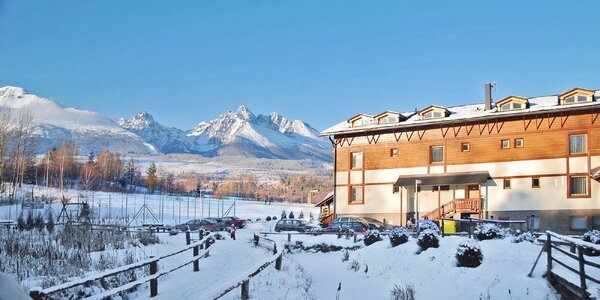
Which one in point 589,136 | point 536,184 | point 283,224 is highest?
point 589,136

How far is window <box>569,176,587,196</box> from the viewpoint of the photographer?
35.9m

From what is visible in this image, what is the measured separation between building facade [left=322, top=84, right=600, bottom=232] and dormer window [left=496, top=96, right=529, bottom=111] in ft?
0.25

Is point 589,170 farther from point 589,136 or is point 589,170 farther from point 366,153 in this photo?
point 366,153

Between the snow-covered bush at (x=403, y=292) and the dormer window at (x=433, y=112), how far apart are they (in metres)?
26.3

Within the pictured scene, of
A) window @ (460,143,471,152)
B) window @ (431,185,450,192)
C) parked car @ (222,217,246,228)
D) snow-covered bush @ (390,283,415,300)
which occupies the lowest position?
parked car @ (222,217,246,228)

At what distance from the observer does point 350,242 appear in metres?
29.3

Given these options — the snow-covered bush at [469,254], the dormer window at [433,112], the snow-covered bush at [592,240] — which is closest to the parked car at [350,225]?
the dormer window at [433,112]

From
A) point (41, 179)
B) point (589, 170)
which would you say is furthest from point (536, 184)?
point (41, 179)

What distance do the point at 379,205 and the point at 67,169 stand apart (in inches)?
4510

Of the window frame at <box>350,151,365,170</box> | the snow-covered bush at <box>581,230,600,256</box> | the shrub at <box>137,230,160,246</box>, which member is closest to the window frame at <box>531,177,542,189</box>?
the window frame at <box>350,151,365,170</box>

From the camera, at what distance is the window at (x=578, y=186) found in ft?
118

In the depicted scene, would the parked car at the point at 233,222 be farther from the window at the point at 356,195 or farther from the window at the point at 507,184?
the window at the point at 507,184

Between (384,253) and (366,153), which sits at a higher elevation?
(366,153)

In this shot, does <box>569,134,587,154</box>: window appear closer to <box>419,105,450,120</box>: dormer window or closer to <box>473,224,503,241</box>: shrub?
<box>419,105,450,120</box>: dormer window
